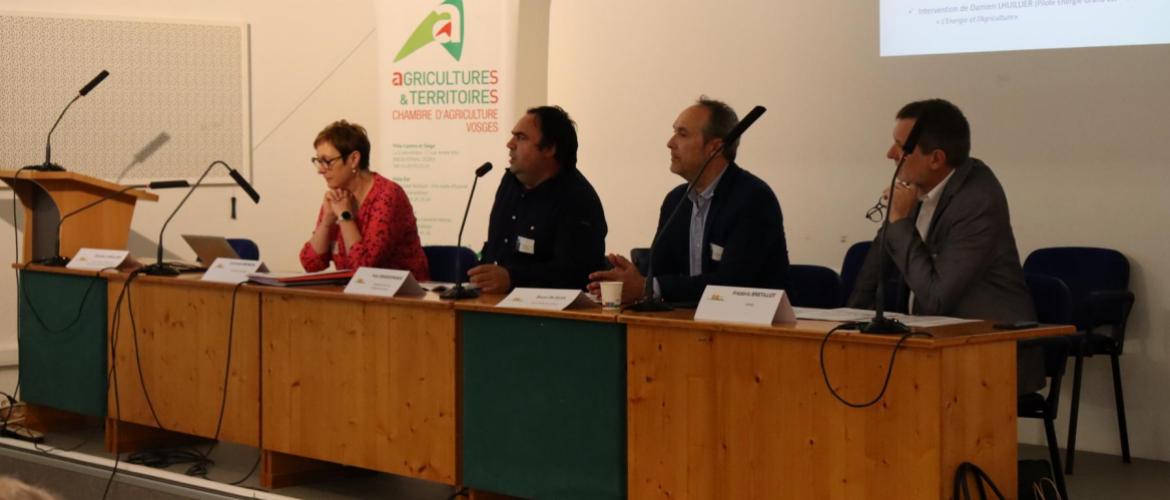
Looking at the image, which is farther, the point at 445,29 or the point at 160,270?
the point at 445,29

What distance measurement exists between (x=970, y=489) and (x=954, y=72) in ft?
8.87

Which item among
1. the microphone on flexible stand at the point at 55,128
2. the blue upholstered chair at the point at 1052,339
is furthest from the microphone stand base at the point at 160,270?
the blue upholstered chair at the point at 1052,339

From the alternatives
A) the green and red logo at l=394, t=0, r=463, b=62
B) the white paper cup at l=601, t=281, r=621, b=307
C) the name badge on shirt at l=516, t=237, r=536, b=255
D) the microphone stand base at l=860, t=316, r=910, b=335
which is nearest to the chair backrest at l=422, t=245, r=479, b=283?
the name badge on shirt at l=516, t=237, r=536, b=255

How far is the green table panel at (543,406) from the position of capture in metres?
2.99

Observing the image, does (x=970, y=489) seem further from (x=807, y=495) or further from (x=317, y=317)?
(x=317, y=317)

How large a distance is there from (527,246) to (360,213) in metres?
0.79

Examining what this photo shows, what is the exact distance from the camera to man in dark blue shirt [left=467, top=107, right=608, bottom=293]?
3.84 meters

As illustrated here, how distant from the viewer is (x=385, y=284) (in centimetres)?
355

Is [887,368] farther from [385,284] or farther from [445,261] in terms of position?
[445,261]

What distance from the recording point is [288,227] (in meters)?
6.67

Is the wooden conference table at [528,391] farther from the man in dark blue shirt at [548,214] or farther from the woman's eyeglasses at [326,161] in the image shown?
the woman's eyeglasses at [326,161]

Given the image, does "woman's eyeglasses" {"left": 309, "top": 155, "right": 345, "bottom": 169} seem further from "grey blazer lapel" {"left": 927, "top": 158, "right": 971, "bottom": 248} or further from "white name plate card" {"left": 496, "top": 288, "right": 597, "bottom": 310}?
"grey blazer lapel" {"left": 927, "top": 158, "right": 971, "bottom": 248}

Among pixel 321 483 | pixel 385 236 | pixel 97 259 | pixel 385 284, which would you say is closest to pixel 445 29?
pixel 385 236

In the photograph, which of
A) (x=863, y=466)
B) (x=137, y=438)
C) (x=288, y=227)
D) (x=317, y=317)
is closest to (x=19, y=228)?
(x=288, y=227)
